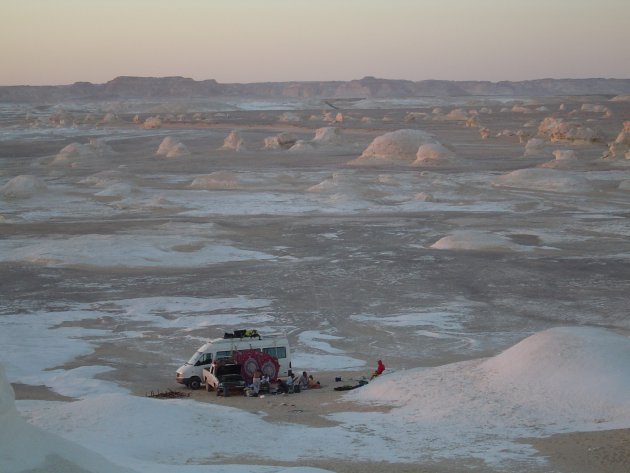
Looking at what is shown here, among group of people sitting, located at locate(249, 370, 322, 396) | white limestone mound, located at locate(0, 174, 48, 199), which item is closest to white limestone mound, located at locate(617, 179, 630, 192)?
white limestone mound, located at locate(0, 174, 48, 199)

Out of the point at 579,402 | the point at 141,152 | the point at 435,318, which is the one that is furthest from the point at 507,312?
the point at 141,152

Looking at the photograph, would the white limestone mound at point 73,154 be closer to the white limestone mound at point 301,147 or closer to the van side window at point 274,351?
the white limestone mound at point 301,147

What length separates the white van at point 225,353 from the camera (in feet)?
55.2

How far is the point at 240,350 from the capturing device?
16.9 m

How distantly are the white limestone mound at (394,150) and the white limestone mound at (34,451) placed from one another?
52.5 metres

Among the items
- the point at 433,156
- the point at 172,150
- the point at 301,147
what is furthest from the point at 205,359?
the point at 301,147

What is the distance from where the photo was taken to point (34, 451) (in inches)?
337

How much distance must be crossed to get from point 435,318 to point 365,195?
22943 millimetres

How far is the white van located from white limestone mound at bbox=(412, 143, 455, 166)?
43579 millimetres

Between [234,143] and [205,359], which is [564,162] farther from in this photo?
[205,359]

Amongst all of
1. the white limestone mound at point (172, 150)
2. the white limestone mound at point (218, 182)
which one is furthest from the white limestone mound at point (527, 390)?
the white limestone mound at point (172, 150)

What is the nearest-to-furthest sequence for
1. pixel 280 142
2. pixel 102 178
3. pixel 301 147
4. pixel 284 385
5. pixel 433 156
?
1. pixel 284 385
2. pixel 102 178
3. pixel 433 156
4. pixel 301 147
5. pixel 280 142

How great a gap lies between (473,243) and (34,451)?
76.6 feet

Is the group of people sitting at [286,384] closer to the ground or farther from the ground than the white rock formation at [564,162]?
closer to the ground
